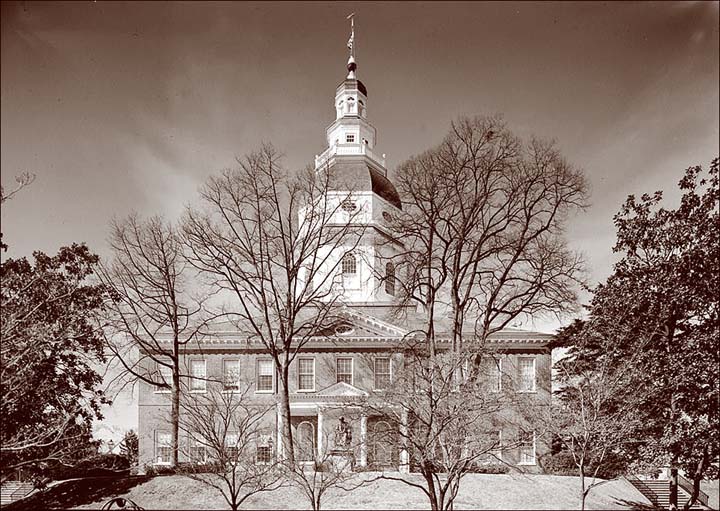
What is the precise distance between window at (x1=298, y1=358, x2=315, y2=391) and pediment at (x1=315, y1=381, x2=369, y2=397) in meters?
2.67

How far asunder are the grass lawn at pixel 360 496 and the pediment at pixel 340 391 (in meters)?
7.23

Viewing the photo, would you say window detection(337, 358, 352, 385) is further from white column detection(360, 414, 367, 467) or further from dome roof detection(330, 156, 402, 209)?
dome roof detection(330, 156, 402, 209)

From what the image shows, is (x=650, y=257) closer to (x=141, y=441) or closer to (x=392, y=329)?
(x=392, y=329)

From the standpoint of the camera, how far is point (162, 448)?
3488cm

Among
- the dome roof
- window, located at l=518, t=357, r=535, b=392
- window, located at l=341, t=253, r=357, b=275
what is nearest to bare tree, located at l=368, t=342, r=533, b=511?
window, located at l=518, t=357, r=535, b=392

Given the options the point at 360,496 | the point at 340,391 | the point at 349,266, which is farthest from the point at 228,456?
the point at 349,266

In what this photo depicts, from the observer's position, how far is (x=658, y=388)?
906 inches

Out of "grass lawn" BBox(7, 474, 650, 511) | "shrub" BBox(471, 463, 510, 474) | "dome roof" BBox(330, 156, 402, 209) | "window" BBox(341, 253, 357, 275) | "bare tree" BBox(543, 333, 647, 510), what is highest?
"dome roof" BBox(330, 156, 402, 209)

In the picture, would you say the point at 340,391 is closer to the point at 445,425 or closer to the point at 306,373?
the point at 306,373

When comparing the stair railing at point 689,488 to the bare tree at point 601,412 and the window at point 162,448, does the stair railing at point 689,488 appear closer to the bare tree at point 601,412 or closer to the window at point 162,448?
the bare tree at point 601,412

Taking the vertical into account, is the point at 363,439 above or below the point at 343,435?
below

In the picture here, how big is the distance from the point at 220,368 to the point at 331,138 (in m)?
18.7

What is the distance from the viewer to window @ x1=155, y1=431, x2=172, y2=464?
113ft

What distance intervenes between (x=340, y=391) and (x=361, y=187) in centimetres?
1359
